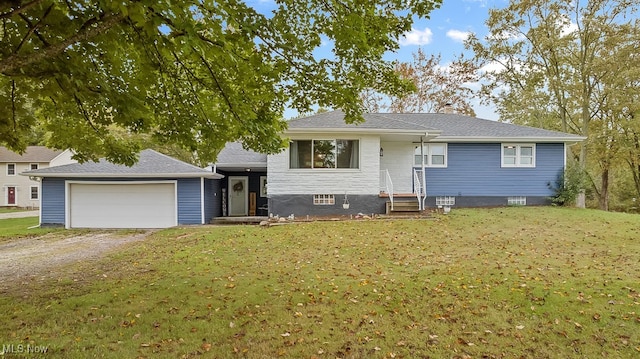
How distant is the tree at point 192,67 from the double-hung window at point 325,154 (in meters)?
7.31

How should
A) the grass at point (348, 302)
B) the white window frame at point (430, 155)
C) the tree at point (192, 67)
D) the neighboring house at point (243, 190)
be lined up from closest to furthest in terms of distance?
the grass at point (348, 302)
the tree at point (192, 67)
the white window frame at point (430, 155)
the neighboring house at point (243, 190)

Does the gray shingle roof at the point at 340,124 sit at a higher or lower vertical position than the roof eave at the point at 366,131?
higher

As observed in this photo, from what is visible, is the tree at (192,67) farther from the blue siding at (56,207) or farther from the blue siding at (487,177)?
the blue siding at (487,177)

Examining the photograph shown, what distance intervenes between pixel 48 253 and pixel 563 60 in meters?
27.9

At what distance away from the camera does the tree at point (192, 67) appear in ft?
13.9

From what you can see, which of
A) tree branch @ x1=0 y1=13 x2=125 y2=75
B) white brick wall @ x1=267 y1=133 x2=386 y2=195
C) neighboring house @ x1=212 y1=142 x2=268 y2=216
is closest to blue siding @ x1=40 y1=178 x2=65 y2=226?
neighboring house @ x1=212 y1=142 x2=268 y2=216

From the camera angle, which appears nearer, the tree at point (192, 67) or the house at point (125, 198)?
the tree at point (192, 67)

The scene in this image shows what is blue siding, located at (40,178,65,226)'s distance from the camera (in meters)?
15.4

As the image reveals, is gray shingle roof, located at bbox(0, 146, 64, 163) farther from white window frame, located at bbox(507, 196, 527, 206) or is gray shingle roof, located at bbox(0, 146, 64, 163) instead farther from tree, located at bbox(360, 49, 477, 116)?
white window frame, located at bbox(507, 196, 527, 206)

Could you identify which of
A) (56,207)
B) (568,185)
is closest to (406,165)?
(568,185)

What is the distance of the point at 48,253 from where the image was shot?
9.71 m

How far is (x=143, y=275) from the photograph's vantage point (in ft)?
22.4

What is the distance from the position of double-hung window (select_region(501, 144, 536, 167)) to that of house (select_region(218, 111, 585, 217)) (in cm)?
4

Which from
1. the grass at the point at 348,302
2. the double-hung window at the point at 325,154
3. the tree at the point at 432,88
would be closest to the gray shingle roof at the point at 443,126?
the double-hung window at the point at 325,154
